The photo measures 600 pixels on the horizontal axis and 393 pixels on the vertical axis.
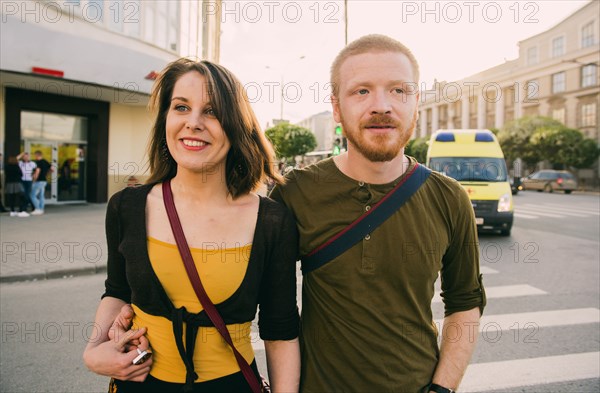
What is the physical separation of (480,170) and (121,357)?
11.2 m

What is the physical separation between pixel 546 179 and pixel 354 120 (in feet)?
117

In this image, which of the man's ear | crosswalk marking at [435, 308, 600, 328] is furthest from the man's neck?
crosswalk marking at [435, 308, 600, 328]

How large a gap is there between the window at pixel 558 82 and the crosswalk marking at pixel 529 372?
170 ft

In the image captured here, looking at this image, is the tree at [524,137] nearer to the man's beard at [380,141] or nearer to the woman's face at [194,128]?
the man's beard at [380,141]

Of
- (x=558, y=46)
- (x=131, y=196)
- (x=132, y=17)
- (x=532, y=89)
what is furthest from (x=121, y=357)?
(x=532, y=89)

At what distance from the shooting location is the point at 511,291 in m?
6.57

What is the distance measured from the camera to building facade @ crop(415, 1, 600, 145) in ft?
144

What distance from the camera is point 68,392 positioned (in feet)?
11.1

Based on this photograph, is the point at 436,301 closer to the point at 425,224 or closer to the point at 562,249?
the point at 425,224

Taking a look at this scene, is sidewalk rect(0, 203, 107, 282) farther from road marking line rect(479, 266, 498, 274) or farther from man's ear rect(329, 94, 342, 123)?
man's ear rect(329, 94, 342, 123)

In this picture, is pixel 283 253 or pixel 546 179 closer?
pixel 283 253

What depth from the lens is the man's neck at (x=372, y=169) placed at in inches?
67.2

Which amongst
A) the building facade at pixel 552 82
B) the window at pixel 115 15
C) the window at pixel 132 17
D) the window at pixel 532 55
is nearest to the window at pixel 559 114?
the building facade at pixel 552 82

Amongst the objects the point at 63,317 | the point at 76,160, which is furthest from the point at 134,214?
the point at 76,160
